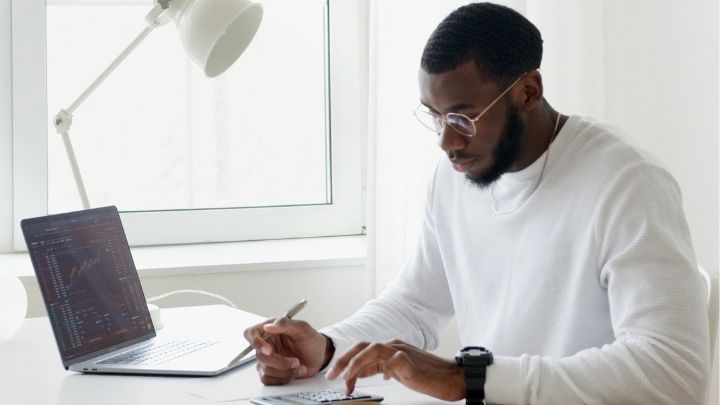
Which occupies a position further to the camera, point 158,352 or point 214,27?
point 214,27

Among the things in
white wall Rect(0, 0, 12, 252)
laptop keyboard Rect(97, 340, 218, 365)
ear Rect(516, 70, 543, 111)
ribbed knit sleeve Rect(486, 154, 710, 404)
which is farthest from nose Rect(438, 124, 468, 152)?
white wall Rect(0, 0, 12, 252)

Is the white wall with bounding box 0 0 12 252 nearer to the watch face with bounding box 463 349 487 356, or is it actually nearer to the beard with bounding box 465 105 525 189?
the beard with bounding box 465 105 525 189

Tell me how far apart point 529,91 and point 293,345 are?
0.57 meters

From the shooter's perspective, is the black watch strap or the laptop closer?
the black watch strap

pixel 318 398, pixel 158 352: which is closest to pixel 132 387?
pixel 158 352

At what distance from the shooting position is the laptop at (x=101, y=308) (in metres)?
1.64

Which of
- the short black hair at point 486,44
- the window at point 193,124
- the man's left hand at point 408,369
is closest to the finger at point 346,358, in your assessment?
the man's left hand at point 408,369

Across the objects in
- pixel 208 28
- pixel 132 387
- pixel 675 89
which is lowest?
pixel 132 387

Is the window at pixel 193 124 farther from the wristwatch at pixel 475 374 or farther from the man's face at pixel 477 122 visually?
the wristwatch at pixel 475 374

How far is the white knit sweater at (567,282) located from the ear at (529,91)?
0.22 ft

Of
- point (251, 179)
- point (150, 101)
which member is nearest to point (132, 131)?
point (150, 101)

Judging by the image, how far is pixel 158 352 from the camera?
1714 mm

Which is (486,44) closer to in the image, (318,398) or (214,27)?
(214,27)

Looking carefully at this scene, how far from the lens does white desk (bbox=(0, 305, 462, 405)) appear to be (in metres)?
1.44
